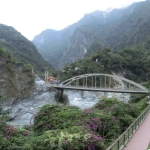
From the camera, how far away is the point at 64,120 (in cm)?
1018

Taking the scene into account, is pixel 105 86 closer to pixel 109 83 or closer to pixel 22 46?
pixel 109 83

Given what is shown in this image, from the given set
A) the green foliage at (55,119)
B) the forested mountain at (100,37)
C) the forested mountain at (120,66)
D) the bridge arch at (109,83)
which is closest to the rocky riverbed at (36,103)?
the bridge arch at (109,83)

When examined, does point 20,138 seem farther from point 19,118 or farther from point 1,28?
point 1,28

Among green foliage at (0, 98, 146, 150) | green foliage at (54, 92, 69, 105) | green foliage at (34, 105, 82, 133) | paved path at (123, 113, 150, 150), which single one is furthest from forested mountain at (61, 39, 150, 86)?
paved path at (123, 113, 150, 150)

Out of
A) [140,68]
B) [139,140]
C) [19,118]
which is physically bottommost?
[19,118]

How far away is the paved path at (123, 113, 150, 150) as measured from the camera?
806 cm

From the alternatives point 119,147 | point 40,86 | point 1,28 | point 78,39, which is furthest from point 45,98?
point 78,39

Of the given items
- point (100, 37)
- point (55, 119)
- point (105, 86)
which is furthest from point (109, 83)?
point (100, 37)

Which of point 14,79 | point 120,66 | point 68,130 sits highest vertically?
point 120,66

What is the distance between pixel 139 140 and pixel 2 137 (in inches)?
205

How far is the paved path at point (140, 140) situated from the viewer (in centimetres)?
806

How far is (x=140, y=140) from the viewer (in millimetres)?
9039

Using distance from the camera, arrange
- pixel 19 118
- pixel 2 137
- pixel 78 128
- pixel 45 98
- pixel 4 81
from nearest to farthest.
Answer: pixel 2 137
pixel 78 128
pixel 19 118
pixel 4 81
pixel 45 98

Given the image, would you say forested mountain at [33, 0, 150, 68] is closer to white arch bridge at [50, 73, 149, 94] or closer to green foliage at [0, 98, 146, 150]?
white arch bridge at [50, 73, 149, 94]
